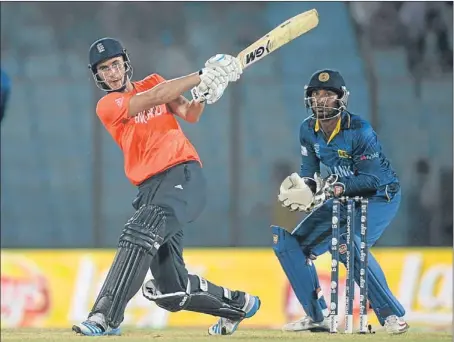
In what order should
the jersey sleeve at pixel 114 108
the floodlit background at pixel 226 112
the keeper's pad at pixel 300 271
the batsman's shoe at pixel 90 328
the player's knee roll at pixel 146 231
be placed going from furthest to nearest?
the floodlit background at pixel 226 112 → the keeper's pad at pixel 300 271 → the jersey sleeve at pixel 114 108 → the player's knee roll at pixel 146 231 → the batsman's shoe at pixel 90 328

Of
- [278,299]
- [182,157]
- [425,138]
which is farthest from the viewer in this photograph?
[425,138]

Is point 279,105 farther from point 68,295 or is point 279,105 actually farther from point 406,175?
point 68,295

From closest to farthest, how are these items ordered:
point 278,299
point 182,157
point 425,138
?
point 182,157, point 278,299, point 425,138

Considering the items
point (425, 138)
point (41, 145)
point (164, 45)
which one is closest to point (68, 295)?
point (41, 145)

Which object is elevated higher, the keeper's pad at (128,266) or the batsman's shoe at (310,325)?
the keeper's pad at (128,266)

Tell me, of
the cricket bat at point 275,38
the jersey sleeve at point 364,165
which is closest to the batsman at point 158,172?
the cricket bat at point 275,38

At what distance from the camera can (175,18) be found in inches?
382

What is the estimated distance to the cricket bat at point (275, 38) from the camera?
591 centimetres

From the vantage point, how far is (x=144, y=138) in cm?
566

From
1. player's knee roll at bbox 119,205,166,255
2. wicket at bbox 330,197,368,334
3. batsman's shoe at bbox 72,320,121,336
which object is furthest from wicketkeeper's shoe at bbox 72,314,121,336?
wicket at bbox 330,197,368,334

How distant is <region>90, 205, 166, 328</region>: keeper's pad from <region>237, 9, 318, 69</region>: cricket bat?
3.05ft

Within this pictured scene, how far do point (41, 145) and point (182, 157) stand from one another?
418 centimetres

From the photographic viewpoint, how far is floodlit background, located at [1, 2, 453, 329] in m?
9.45

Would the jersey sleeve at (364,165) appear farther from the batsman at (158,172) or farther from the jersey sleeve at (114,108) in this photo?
the jersey sleeve at (114,108)
